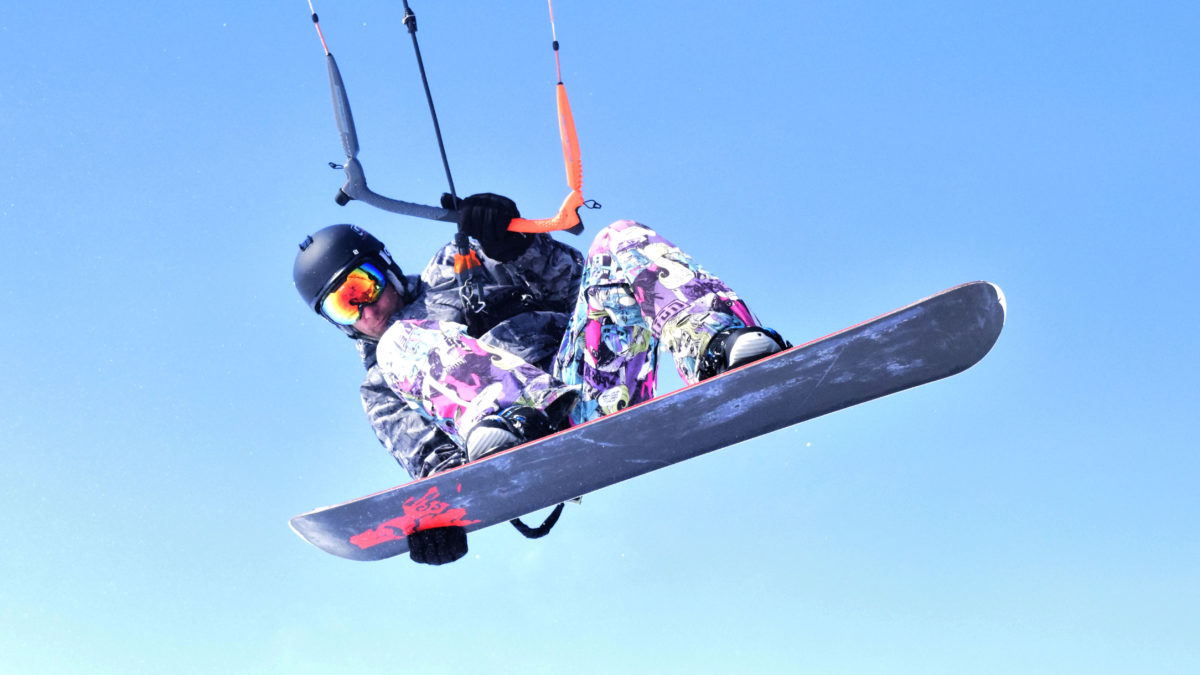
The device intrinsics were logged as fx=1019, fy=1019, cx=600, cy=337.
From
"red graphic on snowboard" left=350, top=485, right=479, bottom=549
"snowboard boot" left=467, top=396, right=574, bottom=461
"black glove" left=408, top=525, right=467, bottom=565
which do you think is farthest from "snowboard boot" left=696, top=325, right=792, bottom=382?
"black glove" left=408, top=525, right=467, bottom=565

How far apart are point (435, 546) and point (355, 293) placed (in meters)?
1.44

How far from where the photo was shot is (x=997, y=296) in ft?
12.6

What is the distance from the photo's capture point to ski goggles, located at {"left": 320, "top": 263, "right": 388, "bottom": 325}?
5.51m

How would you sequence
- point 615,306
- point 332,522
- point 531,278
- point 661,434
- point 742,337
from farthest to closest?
point 531,278 → point 332,522 → point 615,306 → point 661,434 → point 742,337

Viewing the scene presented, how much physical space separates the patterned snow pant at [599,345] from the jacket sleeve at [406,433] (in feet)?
1.41

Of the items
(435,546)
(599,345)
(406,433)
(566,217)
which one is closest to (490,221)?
(566,217)

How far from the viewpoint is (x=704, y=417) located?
4316mm

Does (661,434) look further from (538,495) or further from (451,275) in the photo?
(451,275)

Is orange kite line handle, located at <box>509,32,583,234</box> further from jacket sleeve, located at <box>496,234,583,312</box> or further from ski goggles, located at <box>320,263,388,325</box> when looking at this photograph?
ski goggles, located at <box>320,263,388,325</box>

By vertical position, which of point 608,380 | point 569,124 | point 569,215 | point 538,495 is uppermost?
point 569,124

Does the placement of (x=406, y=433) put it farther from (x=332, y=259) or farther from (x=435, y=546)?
(x=332, y=259)

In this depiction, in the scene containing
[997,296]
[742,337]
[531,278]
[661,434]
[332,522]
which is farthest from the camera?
[531,278]

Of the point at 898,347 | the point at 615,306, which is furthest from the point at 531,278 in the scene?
the point at 898,347

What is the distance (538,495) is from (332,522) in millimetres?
1066
